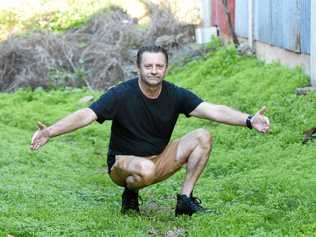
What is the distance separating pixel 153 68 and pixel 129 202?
129 cm

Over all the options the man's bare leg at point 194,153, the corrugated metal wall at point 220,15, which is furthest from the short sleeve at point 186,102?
the corrugated metal wall at point 220,15

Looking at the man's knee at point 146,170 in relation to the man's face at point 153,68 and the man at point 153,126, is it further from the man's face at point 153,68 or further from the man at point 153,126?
the man's face at point 153,68

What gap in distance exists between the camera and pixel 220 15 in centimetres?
2011

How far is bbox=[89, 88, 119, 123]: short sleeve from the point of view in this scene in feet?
21.2

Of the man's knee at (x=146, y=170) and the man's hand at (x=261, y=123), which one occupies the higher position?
the man's hand at (x=261, y=123)

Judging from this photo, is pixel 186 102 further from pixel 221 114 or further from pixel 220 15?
pixel 220 15

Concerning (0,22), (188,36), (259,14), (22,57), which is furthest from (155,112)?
(0,22)

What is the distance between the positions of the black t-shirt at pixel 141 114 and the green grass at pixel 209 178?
662mm

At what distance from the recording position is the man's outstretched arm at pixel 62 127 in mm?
6074

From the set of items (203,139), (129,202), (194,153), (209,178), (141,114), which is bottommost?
(209,178)

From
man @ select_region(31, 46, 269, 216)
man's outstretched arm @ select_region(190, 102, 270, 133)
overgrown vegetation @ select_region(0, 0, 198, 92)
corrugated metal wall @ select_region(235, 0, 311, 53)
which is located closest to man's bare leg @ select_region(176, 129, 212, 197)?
man @ select_region(31, 46, 269, 216)

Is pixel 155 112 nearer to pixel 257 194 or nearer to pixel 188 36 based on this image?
pixel 257 194

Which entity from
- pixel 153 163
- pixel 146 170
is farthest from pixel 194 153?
pixel 146 170

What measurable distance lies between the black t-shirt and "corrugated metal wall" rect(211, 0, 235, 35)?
1173 centimetres
